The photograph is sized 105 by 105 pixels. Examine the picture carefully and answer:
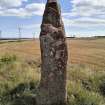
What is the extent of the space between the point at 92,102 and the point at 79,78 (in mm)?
3366

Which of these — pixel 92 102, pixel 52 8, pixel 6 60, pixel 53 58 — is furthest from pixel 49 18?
pixel 6 60

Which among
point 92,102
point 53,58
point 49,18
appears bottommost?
point 92,102

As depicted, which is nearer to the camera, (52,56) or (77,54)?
(52,56)

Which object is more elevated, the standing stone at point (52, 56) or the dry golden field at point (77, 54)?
the standing stone at point (52, 56)

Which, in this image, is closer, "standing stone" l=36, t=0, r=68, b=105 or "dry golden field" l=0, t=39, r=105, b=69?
"standing stone" l=36, t=0, r=68, b=105

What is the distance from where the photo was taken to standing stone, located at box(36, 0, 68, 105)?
1163 centimetres

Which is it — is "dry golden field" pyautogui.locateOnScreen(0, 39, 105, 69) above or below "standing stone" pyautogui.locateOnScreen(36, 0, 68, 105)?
below

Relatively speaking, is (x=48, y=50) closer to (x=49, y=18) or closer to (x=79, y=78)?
(x=49, y=18)

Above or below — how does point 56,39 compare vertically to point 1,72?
above

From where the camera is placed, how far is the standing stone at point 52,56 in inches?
458

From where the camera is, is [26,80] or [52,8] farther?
[26,80]

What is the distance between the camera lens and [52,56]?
1166cm

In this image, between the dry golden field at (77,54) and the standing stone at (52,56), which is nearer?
the standing stone at (52,56)

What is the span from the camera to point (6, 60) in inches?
803
